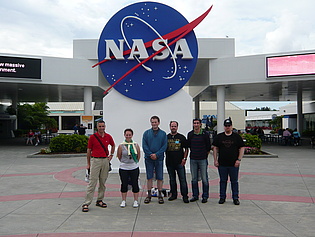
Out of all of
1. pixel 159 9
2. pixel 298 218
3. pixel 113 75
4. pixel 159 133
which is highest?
pixel 159 9

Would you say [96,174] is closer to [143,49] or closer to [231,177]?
[231,177]

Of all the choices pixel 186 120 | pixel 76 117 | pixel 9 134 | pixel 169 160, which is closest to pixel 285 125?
pixel 76 117

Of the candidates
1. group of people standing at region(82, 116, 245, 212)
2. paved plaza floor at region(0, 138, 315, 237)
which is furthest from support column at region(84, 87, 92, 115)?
group of people standing at region(82, 116, 245, 212)

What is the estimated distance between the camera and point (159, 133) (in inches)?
256

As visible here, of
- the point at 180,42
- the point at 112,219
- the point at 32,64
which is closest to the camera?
the point at 112,219

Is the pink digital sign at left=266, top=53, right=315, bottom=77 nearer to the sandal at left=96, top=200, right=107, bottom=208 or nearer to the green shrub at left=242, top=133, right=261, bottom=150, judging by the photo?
the green shrub at left=242, top=133, right=261, bottom=150

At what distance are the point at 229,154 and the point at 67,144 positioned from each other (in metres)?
11.4

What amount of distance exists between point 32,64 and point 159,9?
1023 centimetres

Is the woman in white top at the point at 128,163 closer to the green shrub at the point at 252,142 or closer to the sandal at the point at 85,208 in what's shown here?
the sandal at the point at 85,208

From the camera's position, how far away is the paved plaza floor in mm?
4820

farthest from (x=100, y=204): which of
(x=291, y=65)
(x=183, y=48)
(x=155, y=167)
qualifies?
(x=291, y=65)

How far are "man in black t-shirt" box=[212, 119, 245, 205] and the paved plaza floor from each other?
426mm

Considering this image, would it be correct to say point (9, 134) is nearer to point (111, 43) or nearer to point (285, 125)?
point (111, 43)

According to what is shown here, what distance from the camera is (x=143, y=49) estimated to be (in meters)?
10.3
